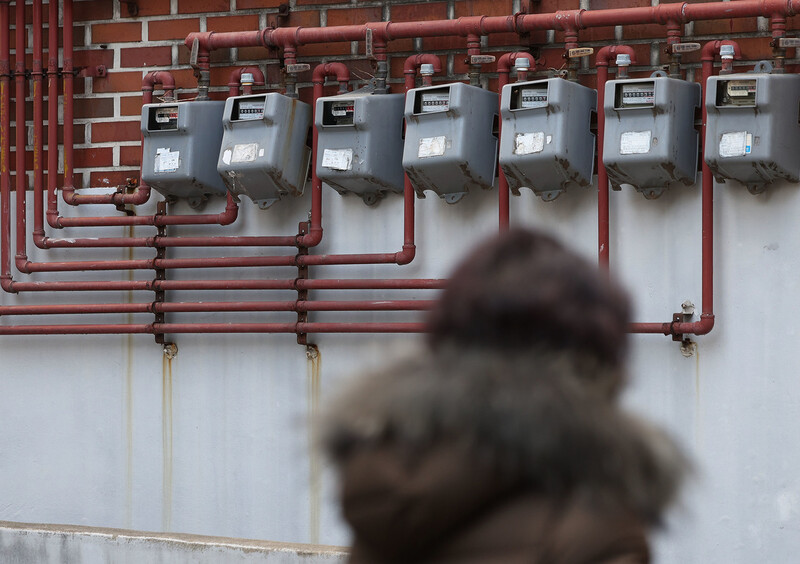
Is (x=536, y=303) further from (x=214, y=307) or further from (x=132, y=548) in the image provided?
(x=132, y=548)

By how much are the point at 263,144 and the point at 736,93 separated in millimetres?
1368

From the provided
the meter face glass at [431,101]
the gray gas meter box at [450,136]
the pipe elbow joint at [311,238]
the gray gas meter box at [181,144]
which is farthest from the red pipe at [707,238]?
the gray gas meter box at [181,144]

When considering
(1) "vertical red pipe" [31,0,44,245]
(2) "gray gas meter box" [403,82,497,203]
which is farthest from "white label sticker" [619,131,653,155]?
(1) "vertical red pipe" [31,0,44,245]

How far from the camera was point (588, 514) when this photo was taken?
1138 mm

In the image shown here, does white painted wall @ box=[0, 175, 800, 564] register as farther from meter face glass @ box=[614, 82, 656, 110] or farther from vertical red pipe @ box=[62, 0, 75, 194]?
meter face glass @ box=[614, 82, 656, 110]

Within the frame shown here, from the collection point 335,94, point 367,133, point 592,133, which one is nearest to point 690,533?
point 592,133

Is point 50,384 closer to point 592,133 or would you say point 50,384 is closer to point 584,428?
point 592,133

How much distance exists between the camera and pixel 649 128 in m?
3.11

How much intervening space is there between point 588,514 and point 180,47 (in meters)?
3.00

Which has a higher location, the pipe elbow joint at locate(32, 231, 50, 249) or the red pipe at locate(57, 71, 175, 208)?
the red pipe at locate(57, 71, 175, 208)

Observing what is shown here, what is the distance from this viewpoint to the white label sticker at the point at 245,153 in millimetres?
3408

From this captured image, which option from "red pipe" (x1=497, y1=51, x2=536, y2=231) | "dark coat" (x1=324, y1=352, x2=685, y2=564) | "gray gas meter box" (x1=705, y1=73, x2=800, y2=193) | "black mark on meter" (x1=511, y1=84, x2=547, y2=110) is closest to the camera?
"dark coat" (x1=324, y1=352, x2=685, y2=564)

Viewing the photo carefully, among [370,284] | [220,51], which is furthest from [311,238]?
[220,51]

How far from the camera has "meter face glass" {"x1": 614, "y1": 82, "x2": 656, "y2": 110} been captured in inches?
123
